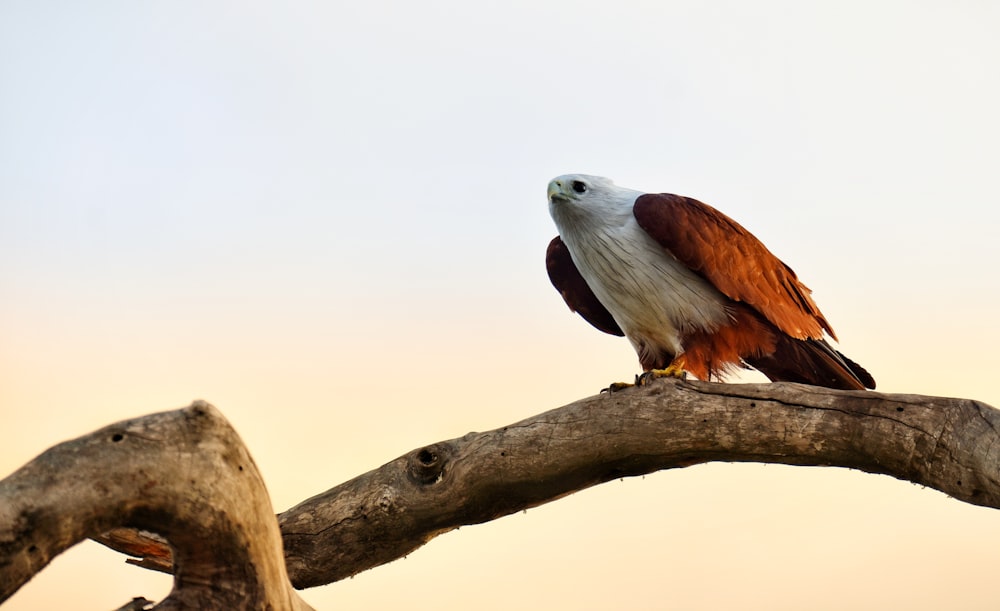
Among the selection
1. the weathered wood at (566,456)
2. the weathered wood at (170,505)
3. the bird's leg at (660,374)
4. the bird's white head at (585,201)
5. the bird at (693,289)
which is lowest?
the weathered wood at (170,505)

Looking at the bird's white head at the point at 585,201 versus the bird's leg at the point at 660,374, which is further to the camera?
the bird's white head at the point at 585,201

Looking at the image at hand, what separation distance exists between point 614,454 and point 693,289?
3.47 feet

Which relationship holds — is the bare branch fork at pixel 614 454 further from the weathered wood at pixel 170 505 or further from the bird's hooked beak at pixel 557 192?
the bird's hooked beak at pixel 557 192

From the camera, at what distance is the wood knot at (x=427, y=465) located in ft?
13.1

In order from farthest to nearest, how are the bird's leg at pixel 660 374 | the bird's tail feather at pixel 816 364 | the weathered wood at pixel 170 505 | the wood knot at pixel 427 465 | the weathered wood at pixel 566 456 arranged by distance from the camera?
the bird's tail feather at pixel 816 364
the bird's leg at pixel 660 374
the wood knot at pixel 427 465
the weathered wood at pixel 566 456
the weathered wood at pixel 170 505

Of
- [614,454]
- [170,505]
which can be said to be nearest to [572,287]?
[614,454]

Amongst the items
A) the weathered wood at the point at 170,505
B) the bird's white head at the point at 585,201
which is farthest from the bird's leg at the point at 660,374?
the weathered wood at the point at 170,505

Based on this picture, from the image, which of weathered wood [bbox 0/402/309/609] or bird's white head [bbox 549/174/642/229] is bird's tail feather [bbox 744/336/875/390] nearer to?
bird's white head [bbox 549/174/642/229]

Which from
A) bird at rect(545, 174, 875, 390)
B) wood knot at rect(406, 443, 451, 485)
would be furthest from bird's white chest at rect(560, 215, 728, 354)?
wood knot at rect(406, 443, 451, 485)

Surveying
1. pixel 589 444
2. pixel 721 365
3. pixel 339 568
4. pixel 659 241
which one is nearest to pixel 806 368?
pixel 721 365

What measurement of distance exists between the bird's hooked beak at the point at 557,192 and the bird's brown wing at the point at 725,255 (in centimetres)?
38

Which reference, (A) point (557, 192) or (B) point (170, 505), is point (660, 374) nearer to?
(A) point (557, 192)

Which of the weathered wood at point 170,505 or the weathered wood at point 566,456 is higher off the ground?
the weathered wood at point 566,456

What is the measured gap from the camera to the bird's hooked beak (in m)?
4.93
